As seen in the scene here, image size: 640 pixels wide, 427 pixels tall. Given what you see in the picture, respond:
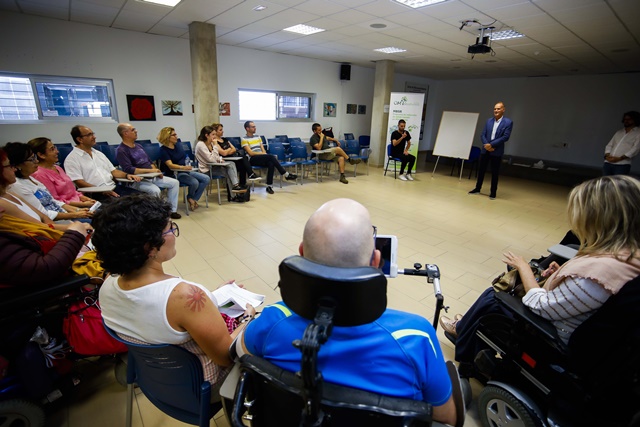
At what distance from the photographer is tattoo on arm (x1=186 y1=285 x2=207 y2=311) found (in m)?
1.04

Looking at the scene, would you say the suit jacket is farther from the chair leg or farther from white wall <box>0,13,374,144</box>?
the chair leg

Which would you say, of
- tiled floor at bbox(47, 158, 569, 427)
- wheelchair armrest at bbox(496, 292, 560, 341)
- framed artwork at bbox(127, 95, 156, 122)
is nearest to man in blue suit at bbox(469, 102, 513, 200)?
tiled floor at bbox(47, 158, 569, 427)

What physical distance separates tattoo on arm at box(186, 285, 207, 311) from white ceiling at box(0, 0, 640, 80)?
15.0 ft

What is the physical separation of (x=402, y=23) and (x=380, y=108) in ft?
13.2

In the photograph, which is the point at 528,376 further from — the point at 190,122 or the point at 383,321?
the point at 190,122

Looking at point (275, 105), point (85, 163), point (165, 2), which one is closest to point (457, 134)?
point (275, 105)

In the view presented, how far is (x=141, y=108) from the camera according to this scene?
253 inches

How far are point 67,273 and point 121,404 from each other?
29.5 inches

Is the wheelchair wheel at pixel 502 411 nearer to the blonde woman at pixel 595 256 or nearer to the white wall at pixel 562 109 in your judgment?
the blonde woman at pixel 595 256

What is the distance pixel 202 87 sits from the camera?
231 inches

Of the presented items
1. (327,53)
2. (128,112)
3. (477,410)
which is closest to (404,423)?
(477,410)

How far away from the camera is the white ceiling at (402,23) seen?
4242 millimetres

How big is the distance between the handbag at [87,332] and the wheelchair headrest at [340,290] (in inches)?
48.8

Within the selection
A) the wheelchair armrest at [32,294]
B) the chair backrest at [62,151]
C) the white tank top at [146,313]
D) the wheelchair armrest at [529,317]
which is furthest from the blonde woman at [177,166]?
the wheelchair armrest at [529,317]
